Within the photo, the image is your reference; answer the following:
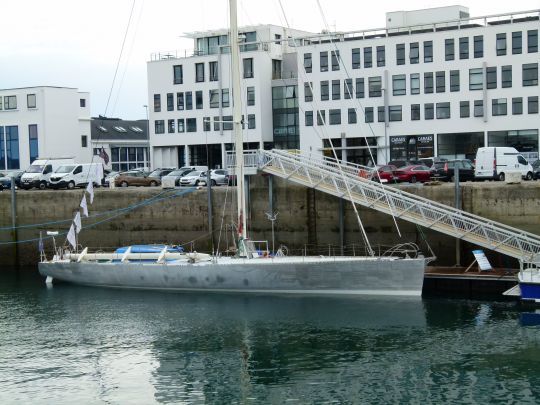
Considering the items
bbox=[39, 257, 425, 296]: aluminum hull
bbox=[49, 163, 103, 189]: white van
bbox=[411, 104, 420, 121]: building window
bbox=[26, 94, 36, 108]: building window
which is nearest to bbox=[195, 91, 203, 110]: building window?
bbox=[26, 94, 36, 108]: building window

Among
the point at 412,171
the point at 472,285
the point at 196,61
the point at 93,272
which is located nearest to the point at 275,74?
the point at 196,61

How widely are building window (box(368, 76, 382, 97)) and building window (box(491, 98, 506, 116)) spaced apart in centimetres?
987

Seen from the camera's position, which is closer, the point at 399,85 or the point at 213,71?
the point at 399,85

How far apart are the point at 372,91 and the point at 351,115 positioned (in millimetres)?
2952

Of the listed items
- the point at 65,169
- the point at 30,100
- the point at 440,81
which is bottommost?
the point at 65,169

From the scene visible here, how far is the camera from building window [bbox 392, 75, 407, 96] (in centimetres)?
7681

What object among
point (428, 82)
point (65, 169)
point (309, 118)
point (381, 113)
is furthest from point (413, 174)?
point (309, 118)

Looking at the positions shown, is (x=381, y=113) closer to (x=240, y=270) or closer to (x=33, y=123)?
(x=33, y=123)

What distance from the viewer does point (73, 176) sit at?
203 ft

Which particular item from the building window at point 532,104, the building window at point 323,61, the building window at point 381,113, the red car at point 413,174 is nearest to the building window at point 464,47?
the building window at point 532,104

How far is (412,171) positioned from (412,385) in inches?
1116

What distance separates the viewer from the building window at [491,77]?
240ft

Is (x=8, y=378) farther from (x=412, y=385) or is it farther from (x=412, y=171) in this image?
(x=412, y=171)

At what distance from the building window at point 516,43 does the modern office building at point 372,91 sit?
3.2 inches
